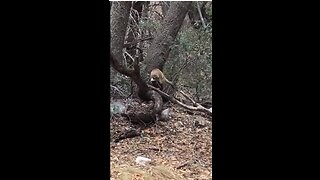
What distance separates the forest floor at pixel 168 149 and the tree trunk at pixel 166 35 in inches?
13.3

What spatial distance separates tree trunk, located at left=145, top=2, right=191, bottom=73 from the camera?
112 inches

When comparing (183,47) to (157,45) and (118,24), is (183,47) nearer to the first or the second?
(157,45)

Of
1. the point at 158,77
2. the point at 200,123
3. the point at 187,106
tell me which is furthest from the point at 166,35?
the point at 200,123

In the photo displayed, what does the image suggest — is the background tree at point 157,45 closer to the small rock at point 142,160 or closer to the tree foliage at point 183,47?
the tree foliage at point 183,47

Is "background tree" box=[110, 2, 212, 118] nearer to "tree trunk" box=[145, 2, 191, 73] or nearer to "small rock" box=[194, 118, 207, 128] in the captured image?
"tree trunk" box=[145, 2, 191, 73]

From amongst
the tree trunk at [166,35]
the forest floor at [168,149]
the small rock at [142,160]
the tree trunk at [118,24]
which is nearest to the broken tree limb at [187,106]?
the forest floor at [168,149]

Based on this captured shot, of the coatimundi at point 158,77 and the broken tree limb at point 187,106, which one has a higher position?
the coatimundi at point 158,77

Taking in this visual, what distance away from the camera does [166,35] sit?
286cm

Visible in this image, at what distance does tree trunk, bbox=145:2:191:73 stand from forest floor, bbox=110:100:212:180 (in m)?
0.34

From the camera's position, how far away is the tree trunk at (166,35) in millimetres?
2854

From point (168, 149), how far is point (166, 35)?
2.46 feet
